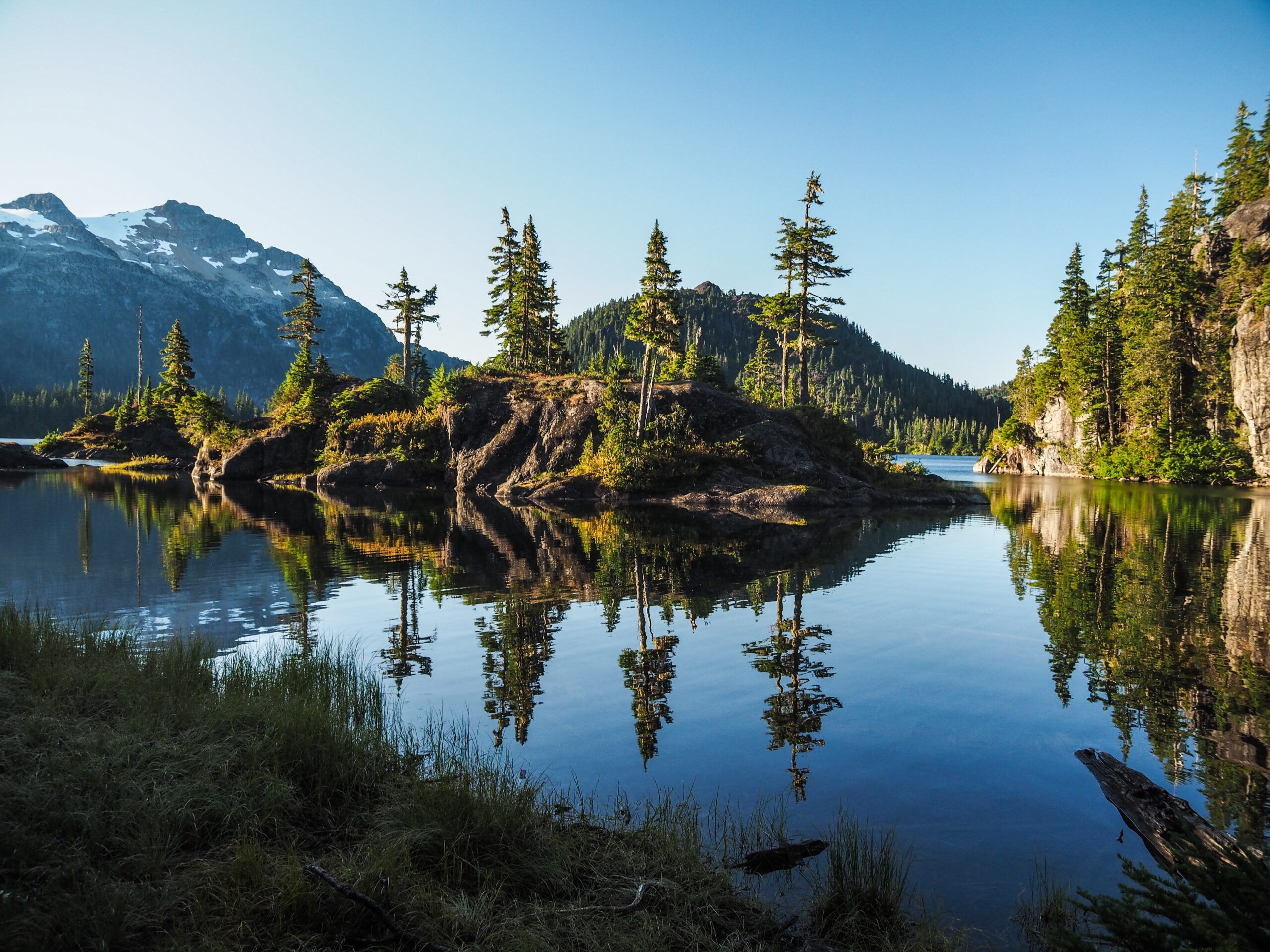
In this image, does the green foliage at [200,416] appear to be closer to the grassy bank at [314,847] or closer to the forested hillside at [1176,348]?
the grassy bank at [314,847]

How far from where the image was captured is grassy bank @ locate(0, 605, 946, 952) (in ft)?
13.4

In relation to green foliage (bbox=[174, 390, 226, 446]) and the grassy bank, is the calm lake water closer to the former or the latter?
the grassy bank

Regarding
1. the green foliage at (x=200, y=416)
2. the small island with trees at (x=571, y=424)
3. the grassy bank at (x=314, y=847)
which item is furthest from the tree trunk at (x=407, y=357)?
the grassy bank at (x=314, y=847)

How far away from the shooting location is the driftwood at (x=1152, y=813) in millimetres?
4992

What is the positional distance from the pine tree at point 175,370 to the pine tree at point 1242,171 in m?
117

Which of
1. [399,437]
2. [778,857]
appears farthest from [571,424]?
[778,857]

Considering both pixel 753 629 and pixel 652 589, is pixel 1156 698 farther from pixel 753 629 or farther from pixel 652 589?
pixel 652 589

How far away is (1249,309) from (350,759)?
76962 millimetres

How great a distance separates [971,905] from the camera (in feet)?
16.9

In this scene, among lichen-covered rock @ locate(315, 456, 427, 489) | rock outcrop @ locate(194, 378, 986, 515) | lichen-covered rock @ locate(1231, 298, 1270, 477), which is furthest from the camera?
lichen-covered rock @ locate(315, 456, 427, 489)

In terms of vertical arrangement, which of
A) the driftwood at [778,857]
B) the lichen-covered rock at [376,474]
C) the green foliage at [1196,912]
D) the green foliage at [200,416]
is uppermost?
the green foliage at [200,416]

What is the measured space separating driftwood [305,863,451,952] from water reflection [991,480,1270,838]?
5.10 m

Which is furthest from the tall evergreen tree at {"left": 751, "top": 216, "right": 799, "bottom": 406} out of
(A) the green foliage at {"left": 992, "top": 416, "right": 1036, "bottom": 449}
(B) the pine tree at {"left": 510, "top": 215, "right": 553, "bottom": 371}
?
(A) the green foliage at {"left": 992, "top": 416, "right": 1036, "bottom": 449}

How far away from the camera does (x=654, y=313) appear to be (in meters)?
45.0
